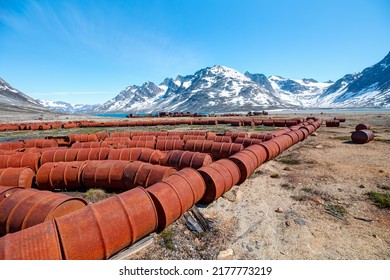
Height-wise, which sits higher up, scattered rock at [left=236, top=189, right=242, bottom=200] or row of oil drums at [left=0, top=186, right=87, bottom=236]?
row of oil drums at [left=0, top=186, right=87, bottom=236]

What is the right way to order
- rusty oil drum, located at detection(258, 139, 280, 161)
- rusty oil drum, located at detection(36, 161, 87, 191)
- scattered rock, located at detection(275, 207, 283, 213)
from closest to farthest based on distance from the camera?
scattered rock, located at detection(275, 207, 283, 213)
rusty oil drum, located at detection(36, 161, 87, 191)
rusty oil drum, located at detection(258, 139, 280, 161)

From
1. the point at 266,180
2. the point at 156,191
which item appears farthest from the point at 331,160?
the point at 156,191

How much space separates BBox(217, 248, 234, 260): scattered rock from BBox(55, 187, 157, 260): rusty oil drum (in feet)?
6.04

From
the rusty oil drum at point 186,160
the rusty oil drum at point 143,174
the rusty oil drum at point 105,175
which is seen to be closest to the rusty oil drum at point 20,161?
the rusty oil drum at point 105,175

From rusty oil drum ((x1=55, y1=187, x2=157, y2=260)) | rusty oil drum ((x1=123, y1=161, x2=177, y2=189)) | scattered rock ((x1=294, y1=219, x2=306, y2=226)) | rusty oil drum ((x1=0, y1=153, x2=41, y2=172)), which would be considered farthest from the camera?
rusty oil drum ((x1=0, y1=153, x2=41, y2=172))

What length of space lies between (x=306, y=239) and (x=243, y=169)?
4417mm

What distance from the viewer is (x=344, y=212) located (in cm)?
A: 777

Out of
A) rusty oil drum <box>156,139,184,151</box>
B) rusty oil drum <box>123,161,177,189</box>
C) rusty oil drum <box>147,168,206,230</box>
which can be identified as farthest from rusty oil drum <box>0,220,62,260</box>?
rusty oil drum <box>156,139,184,151</box>

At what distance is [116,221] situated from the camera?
575cm

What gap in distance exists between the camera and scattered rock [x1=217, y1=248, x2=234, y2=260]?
5875mm

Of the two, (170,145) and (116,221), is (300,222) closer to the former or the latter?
(116,221)

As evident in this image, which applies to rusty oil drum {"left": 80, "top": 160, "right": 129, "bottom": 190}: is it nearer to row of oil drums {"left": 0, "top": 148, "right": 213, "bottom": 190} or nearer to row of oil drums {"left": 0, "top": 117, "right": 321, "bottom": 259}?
row of oil drums {"left": 0, "top": 148, "right": 213, "bottom": 190}

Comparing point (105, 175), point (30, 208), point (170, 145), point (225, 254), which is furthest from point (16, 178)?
point (225, 254)

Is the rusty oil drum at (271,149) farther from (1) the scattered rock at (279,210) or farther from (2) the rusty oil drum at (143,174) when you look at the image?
(2) the rusty oil drum at (143,174)
